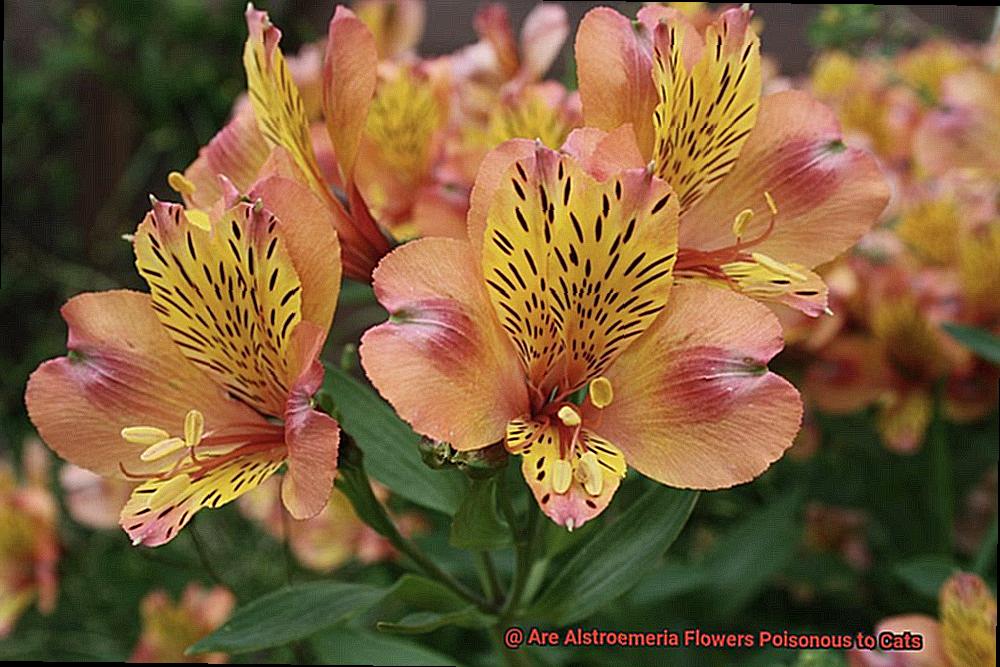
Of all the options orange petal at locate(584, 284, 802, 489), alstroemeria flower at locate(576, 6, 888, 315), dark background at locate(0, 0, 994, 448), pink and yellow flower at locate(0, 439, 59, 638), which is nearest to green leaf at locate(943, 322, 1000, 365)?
alstroemeria flower at locate(576, 6, 888, 315)

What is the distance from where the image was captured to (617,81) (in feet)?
1.43

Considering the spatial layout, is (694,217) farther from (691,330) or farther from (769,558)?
(769,558)

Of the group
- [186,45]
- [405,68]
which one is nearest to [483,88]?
[405,68]

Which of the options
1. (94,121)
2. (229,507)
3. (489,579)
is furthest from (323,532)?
(94,121)

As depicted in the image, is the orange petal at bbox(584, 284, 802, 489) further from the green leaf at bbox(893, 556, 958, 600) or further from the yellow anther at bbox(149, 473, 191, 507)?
the green leaf at bbox(893, 556, 958, 600)

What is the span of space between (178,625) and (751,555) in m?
0.41

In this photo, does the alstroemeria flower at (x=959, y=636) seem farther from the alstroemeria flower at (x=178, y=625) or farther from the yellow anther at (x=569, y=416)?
the alstroemeria flower at (x=178, y=625)

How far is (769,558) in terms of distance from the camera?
2.55 feet

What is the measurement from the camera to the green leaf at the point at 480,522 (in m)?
0.44

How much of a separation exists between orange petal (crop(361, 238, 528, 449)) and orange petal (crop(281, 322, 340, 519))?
29 mm

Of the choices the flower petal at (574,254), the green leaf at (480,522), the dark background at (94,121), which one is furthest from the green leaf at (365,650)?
the dark background at (94,121)

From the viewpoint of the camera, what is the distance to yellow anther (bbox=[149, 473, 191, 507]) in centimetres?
40

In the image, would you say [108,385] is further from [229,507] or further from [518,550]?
[229,507]

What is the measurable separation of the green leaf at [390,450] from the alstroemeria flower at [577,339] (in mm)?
116
